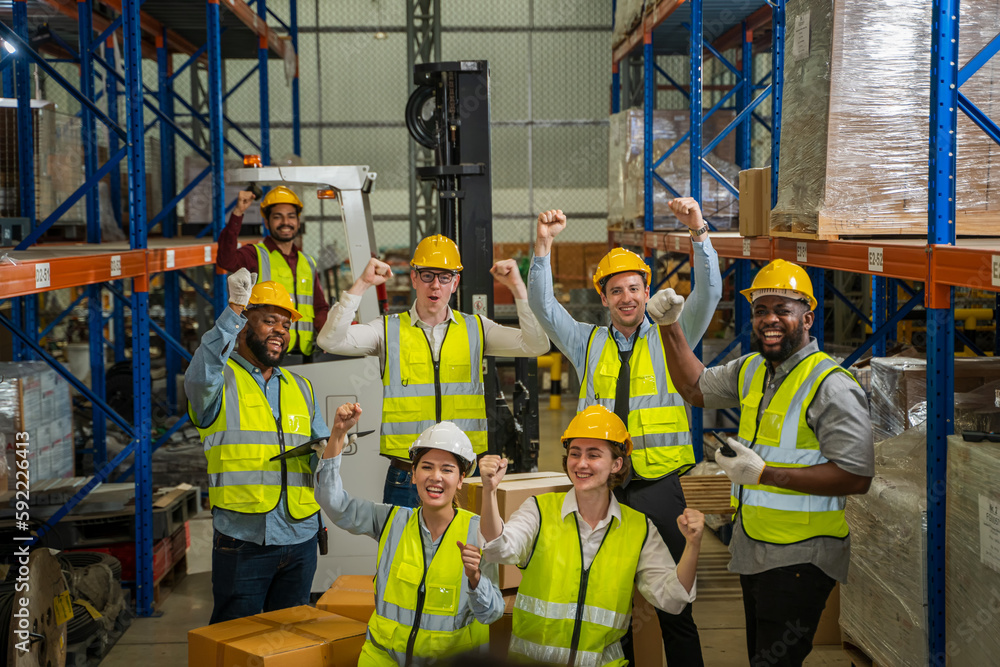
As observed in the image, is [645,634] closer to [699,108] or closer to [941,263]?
[941,263]

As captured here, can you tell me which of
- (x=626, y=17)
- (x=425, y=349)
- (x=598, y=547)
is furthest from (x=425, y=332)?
(x=626, y=17)

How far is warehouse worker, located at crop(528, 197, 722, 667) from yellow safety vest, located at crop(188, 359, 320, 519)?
138 centimetres

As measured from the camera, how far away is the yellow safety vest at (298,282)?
6.67 m

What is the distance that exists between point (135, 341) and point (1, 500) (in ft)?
4.34

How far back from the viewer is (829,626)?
221 inches

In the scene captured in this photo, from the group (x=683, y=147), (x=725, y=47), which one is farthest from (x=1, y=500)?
(x=725, y=47)

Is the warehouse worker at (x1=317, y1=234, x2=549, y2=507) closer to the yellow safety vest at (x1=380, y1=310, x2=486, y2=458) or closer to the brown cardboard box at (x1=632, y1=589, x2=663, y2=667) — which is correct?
the yellow safety vest at (x1=380, y1=310, x2=486, y2=458)

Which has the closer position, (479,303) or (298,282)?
(479,303)

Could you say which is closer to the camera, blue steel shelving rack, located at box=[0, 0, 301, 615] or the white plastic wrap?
the white plastic wrap

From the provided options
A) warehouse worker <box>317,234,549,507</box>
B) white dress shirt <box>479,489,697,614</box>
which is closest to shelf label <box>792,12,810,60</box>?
warehouse worker <box>317,234,549,507</box>

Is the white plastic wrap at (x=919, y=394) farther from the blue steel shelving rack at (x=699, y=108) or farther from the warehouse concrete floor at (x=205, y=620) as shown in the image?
the blue steel shelving rack at (x=699, y=108)

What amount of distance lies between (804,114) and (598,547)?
2476 mm

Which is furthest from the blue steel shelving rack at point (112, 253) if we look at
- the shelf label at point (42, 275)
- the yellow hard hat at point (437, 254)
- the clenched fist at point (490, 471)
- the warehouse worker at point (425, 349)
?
the clenched fist at point (490, 471)

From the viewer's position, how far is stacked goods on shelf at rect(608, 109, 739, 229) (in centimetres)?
925
